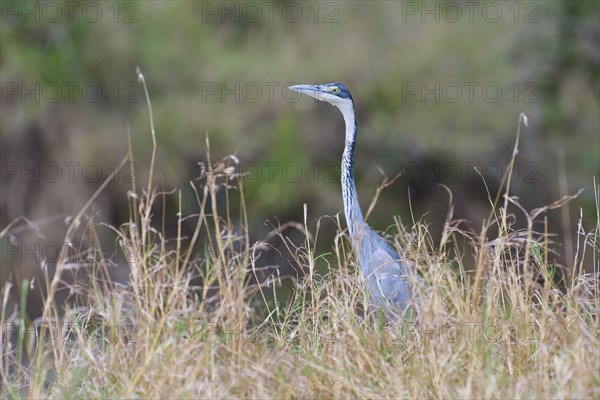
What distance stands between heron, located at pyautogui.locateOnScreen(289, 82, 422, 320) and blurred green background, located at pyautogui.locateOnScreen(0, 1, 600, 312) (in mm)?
4319

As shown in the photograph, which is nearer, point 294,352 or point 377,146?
point 294,352

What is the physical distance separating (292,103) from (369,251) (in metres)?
5.69

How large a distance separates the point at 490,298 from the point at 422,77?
298 inches

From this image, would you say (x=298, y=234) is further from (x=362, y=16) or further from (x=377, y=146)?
(x=362, y=16)

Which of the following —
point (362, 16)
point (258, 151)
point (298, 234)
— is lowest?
point (298, 234)

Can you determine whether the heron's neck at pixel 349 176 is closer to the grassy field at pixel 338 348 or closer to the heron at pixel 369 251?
the heron at pixel 369 251

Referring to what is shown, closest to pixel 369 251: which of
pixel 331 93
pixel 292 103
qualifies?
pixel 331 93

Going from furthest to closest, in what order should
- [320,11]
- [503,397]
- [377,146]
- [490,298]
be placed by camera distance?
[320,11] < [377,146] < [490,298] < [503,397]

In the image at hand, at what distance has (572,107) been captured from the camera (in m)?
11.4

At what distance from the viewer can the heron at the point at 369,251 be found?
12.4 feet

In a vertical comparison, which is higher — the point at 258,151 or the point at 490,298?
the point at 490,298

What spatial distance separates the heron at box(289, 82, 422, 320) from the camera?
379 centimetres

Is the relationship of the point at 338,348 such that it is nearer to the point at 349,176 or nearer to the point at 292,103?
the point at 349,176

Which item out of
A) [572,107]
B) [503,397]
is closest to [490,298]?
[503,397]
